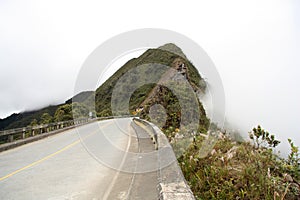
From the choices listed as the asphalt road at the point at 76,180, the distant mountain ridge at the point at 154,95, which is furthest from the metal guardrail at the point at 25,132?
the asphalt road at the point at 76,180

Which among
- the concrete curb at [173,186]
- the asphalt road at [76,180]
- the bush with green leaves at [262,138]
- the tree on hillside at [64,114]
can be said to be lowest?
the asphalt road at [76,180]

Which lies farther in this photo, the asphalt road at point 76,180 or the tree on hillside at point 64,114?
the tree on hillside at point 64,114

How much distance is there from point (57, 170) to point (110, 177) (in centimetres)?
203

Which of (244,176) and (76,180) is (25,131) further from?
(244,176)

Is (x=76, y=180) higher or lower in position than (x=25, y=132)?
lower

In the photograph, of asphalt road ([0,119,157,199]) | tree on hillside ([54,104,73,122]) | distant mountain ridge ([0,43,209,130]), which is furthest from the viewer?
tree on hillside ([54,104,73,122])

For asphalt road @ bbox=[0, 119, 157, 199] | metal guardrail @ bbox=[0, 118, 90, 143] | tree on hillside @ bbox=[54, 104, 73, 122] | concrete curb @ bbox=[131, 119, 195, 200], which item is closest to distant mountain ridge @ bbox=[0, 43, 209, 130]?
tree on hillside @ bbox=[54, 104, 73, 122]

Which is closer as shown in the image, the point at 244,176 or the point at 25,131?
the point at 244,176

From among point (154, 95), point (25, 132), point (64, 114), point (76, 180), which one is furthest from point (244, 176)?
point (64, 114)

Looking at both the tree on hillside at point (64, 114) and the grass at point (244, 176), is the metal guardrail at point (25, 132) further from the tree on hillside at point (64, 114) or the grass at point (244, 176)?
the tree on hillside at point (64, 114)

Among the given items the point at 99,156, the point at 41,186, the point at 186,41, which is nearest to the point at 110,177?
the point at 41,186

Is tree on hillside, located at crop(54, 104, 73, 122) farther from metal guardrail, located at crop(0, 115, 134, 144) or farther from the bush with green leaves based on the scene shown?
the bush with green leaves

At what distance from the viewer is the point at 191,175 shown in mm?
4812

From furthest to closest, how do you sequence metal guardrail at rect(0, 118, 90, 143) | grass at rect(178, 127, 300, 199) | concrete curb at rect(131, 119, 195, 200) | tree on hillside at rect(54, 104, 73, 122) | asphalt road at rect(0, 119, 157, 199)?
Answer: tree on hillside at rect(54, 104, 73, 122) → metal guardrail at rect(0, 118, 90, 143) → asphalt road at rect(0, 119, 157, 199) → grass at rect(178, 127, 300, 199) → concrete curb at rect(131, 119, 195, 200)
